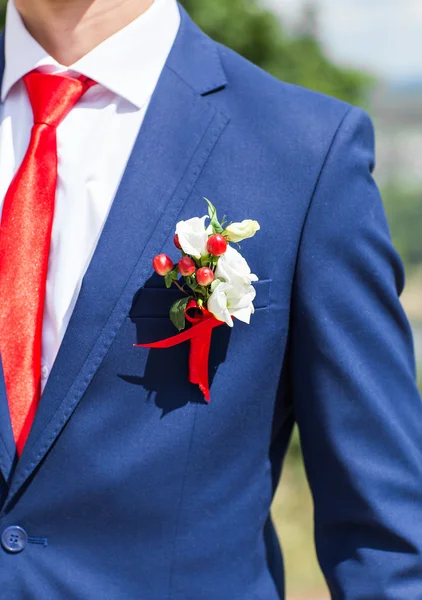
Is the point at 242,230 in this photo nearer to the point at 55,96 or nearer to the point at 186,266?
the point at 186,266

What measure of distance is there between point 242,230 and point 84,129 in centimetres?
38

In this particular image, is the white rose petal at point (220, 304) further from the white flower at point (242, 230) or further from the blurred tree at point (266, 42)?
the blurred tree at point (266, 42)

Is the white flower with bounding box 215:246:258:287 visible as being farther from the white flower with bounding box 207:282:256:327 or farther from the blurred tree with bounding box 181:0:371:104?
the blurred tree with bounding box 181:0:371:104

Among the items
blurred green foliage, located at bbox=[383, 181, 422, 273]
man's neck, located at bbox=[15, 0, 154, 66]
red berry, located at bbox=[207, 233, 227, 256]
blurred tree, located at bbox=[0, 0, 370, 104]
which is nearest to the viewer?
red berry, located at bbox=[207, 233, 227, 256]

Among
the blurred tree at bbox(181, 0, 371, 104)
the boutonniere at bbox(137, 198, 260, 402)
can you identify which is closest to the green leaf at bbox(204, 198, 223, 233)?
the boutonniere at bbox(137, 198, 260, 402)

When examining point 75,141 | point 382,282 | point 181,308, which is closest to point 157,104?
point 75,141

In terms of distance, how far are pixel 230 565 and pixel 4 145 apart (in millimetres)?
895

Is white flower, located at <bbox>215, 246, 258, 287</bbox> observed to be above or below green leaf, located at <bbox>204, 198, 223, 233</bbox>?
below

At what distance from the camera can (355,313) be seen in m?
1.49

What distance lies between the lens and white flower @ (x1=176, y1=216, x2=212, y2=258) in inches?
54.9

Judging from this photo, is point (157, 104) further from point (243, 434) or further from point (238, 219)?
point (243, 434)

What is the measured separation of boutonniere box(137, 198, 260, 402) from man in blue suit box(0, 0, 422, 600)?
52 millimetres

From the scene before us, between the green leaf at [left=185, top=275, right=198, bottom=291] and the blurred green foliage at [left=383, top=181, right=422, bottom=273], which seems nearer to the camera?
the green leaf at [left=185, top=275, right=198, bottom=291]

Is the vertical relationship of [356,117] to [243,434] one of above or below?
above
